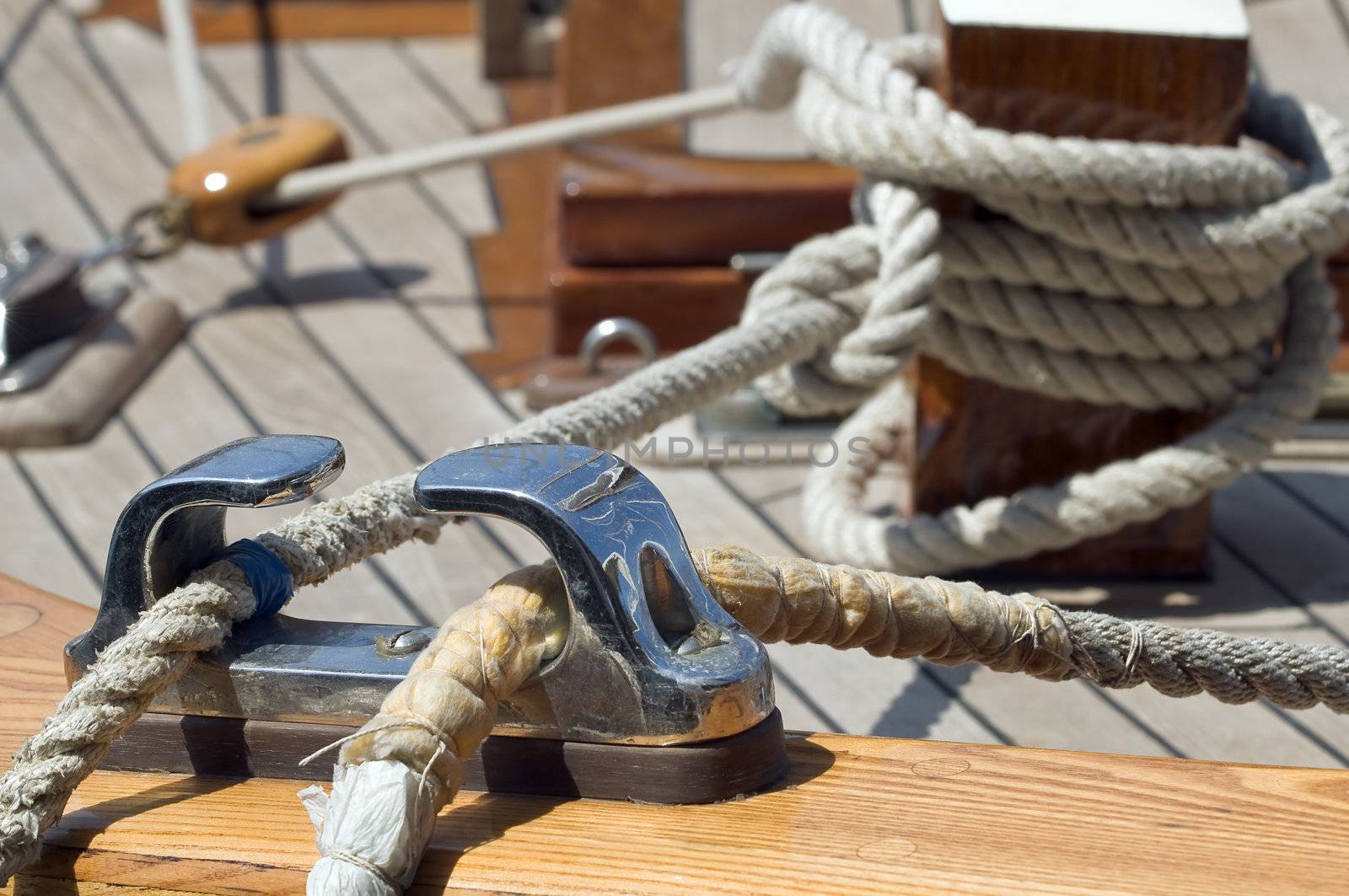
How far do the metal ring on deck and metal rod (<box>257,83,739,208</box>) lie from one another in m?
0.31

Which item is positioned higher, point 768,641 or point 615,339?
point 768,641

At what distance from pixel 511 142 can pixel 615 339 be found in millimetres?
396

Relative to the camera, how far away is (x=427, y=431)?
189cm

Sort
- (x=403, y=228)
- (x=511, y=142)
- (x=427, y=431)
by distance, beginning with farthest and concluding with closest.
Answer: (x=403, y=228) → (x=511, y=142) → (x=427, y=431)

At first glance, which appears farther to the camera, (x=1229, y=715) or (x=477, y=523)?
(x=477, y=523)

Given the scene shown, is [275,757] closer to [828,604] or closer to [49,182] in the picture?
[828,604]

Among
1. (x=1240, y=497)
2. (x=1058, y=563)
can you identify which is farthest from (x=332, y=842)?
(x=1240, y=497)

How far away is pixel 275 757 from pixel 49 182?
205 cm

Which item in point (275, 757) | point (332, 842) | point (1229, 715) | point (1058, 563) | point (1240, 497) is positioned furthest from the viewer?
point (1240, 497)

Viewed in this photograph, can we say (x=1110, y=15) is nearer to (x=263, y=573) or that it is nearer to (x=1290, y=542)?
(x=1290, y=542)

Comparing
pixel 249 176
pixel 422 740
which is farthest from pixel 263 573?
pixel 249 176

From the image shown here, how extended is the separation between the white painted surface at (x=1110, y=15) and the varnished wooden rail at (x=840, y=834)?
831 mm

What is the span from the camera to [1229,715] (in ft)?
4.47

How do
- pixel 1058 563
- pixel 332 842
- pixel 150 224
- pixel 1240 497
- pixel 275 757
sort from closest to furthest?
1. pixel 332 842
2. pixel 275 757
3. pixel 1058 563
4. pixel 1240 497
5. pixel 150 224
